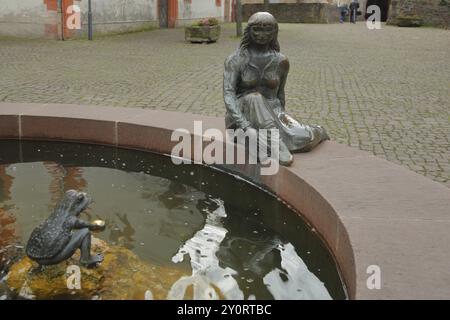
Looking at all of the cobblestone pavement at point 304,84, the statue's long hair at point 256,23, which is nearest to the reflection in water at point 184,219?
the statue's long hair at point 256,23

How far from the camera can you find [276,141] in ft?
15.8

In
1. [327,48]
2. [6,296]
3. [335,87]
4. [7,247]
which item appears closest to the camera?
[6,296]

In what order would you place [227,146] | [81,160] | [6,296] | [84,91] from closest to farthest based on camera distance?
[6,296], [227,146], [81,160], [84,91]

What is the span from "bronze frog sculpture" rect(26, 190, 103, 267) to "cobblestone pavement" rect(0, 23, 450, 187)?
10.9ft

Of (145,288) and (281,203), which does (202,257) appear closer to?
(145,288)

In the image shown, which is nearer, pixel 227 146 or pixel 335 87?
pixel 227 146

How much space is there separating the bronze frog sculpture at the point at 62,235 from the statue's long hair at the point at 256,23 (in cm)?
231

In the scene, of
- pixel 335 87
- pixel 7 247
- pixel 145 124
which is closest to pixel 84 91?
pixel 145 124

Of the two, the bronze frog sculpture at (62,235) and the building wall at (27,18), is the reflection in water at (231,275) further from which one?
the building wall at (27,18)

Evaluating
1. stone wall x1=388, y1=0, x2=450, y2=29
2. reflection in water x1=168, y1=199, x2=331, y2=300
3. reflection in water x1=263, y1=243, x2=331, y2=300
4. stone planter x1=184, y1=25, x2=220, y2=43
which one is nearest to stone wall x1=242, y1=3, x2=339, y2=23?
stone wall x1=388, y1=0, x2=450, y2=29

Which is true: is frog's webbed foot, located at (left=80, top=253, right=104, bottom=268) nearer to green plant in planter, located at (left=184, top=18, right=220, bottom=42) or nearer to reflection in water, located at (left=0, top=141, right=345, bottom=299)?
reflection in water, located at (left=0, top=141, right=345, bottom=299)

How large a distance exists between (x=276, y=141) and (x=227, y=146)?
56 cm

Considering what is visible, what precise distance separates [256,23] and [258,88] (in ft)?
2.10

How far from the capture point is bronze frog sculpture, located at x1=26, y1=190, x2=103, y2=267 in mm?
3107
